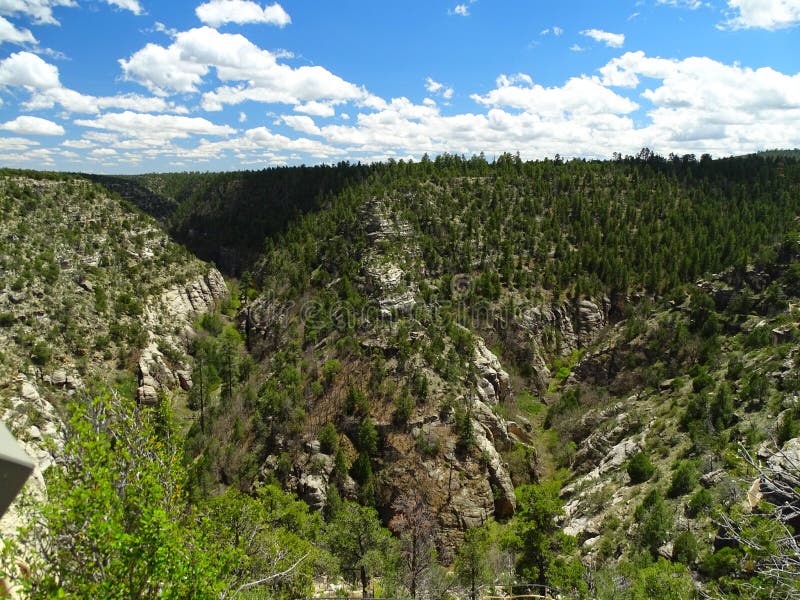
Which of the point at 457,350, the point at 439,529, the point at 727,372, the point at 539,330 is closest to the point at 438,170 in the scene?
the point at 539,330

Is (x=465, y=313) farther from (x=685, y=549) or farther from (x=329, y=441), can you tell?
(x=685, y=549)

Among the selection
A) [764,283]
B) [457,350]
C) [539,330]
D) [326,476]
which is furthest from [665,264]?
[326,476]

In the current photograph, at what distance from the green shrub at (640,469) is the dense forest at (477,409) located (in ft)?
0.95

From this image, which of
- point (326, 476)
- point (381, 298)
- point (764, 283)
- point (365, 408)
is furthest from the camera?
point (381, 298)

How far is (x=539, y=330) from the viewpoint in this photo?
265 feet

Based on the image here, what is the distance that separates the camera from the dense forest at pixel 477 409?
12398 millimetres

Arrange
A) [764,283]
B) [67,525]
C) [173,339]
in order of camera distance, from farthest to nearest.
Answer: [173,339]
[764,283]
[67,525]

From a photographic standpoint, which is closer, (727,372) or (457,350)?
(727,372)

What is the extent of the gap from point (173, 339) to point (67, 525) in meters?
74.5

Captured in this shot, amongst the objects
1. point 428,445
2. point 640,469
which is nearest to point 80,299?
point 428,445

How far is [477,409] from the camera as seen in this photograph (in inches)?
2165

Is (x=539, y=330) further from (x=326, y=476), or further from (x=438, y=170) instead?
(x=438, y=170)

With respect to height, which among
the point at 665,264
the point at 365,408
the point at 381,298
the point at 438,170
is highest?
the point at 438,170

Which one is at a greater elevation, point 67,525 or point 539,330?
point 67,525
